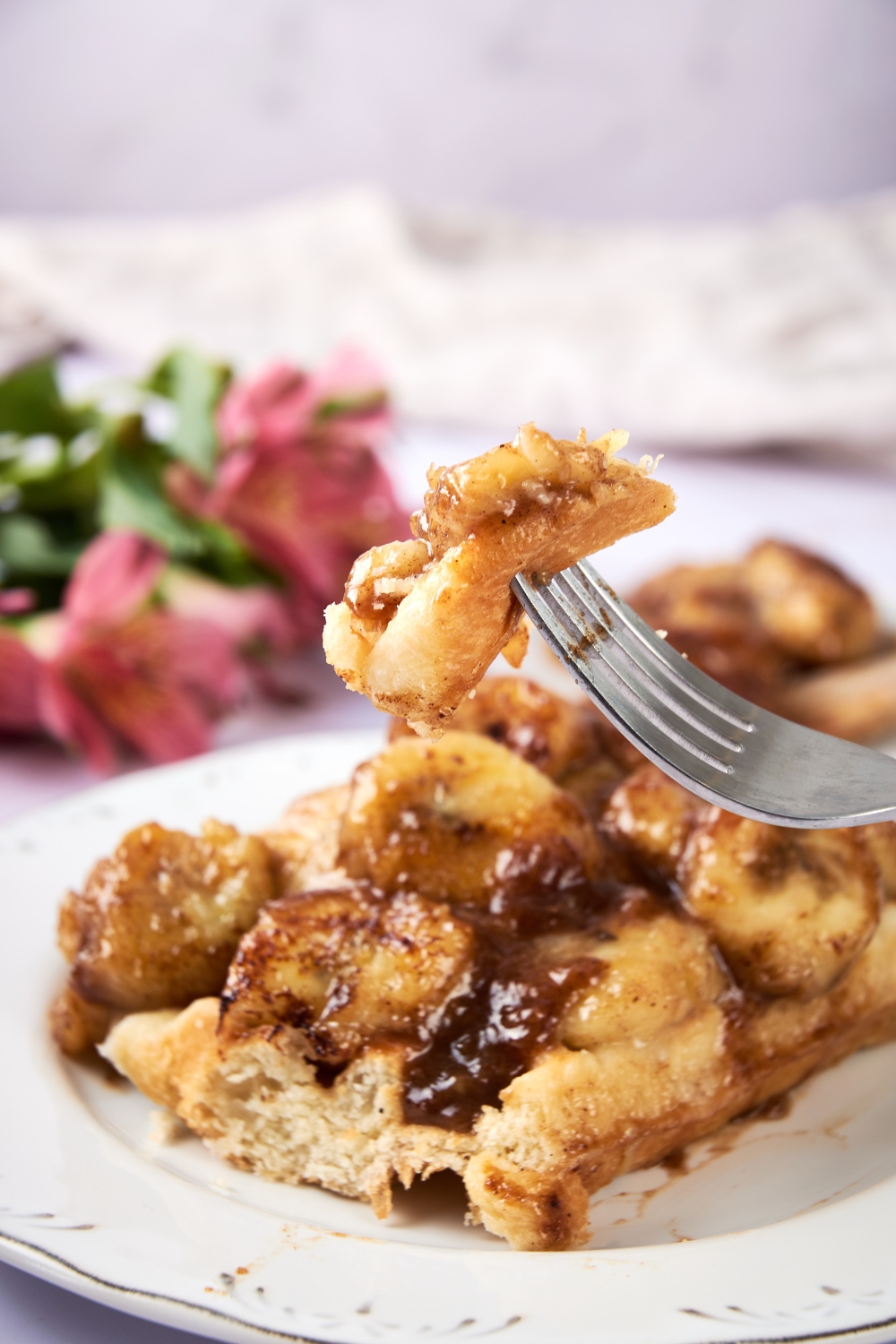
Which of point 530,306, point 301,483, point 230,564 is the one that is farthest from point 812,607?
point 530,306

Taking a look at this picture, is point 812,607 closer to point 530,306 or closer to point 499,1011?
Result: point 499,1011

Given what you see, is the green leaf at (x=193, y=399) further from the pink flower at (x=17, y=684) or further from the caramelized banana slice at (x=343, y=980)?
the caramelized banana slice at (x=343, y=980)

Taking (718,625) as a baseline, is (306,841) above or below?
below

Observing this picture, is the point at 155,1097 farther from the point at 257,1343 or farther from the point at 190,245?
the point at 190,245

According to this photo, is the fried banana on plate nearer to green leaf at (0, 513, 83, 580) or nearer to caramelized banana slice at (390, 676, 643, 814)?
caramelized banana slice at (390, 676, 643, 814)

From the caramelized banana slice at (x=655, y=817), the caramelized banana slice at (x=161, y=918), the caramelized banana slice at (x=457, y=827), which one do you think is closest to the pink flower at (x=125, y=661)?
the caramelized banana slice at (x=161, y=918)

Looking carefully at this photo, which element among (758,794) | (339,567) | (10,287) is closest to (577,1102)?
(758,794)

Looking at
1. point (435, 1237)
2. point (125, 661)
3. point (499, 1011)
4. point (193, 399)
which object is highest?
point (193, 399)
